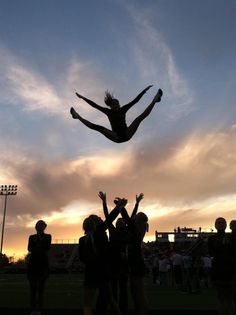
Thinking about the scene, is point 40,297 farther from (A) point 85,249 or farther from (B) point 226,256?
(B) point 226,256

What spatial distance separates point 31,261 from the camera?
920cm

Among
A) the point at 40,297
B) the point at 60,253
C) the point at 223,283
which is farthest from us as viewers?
the point at 60,253

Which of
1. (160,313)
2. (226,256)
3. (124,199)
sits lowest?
(160,313)

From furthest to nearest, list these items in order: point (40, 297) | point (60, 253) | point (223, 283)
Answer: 1. point (60, 253)
2. point (40, 297)
3. point (223, 283)

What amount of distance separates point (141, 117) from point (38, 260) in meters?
3.41

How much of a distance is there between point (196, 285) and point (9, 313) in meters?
10.4

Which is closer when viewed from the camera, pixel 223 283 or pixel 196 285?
pixel 223 283

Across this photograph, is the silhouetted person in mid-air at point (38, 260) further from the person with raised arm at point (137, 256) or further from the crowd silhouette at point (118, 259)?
the person with raised arm at point (137, 256)

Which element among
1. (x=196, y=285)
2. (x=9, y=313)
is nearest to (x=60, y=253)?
(x=196, y=285)

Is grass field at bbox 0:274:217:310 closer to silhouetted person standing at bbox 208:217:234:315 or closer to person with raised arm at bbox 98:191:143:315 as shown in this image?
person with raised arm at bbox 98:191:143:315

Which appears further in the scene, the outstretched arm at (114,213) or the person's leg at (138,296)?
the person's leg at (138,296)

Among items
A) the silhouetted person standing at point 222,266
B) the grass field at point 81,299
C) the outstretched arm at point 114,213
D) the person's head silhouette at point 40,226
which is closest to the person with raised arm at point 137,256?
the outstretched arm at point 114,213

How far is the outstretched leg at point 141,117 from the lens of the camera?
8.97 m

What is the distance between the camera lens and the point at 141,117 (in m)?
9.30
